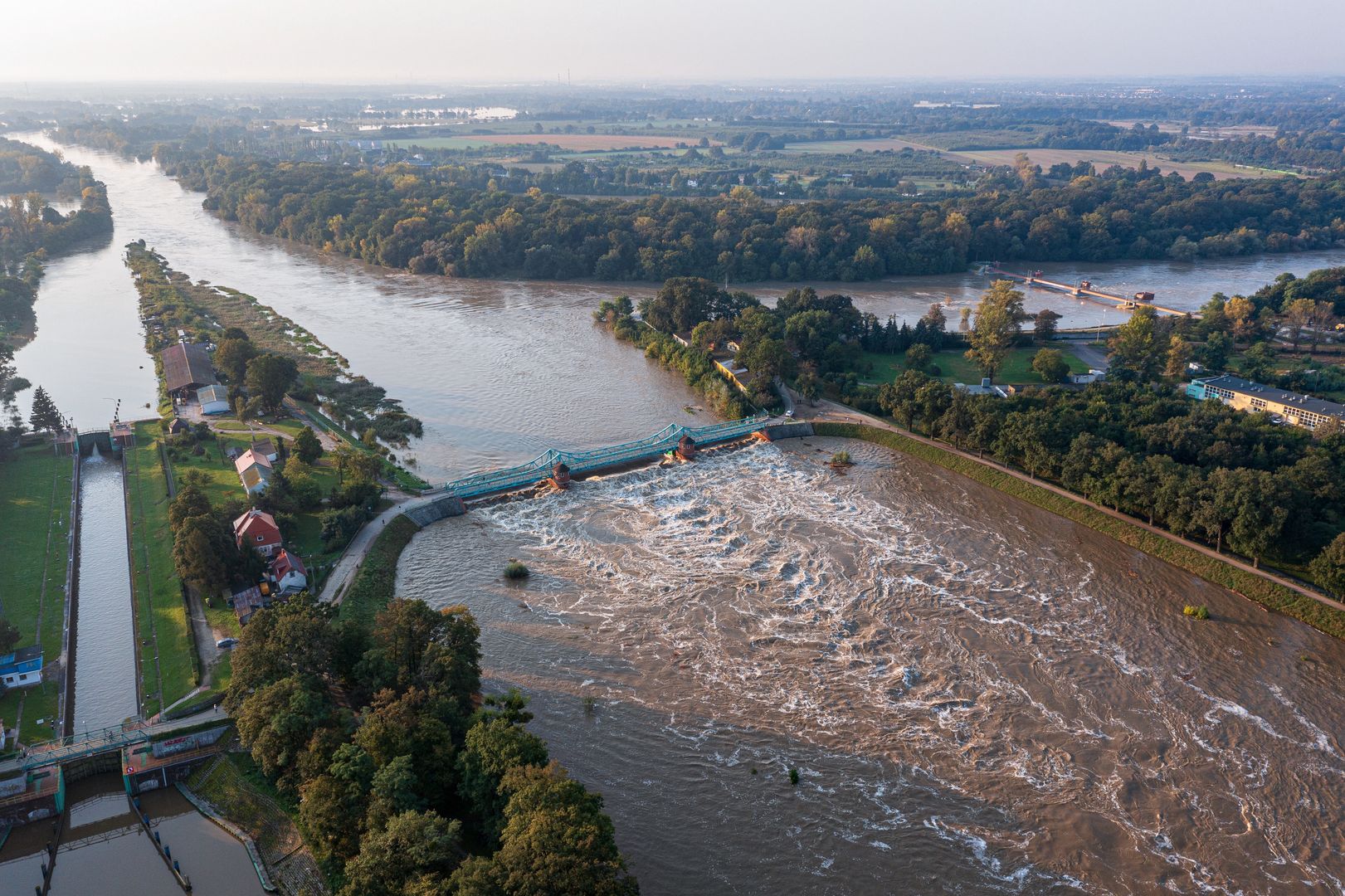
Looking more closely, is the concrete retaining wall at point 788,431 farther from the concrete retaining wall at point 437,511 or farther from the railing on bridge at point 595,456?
the concrete retaining wall at point 437,511

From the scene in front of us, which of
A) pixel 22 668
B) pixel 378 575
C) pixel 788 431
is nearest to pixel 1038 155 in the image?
pixel 788 431

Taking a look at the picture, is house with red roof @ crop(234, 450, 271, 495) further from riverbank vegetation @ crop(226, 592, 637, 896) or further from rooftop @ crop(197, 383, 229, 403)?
riverbank vegetation @ crop(226, 592, 637, 896)

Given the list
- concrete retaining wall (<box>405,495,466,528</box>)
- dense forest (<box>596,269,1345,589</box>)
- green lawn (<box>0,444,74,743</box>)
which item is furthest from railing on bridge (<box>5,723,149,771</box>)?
dense forest (<box>596,269,1345,589</box>)

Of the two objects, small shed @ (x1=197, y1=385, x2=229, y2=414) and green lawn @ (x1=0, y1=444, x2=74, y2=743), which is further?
small shed @ (x1=197, y1=385, x2=229, y2=414)

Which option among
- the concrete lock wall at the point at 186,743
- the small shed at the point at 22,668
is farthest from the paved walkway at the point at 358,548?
the small shed at the point at 22,668

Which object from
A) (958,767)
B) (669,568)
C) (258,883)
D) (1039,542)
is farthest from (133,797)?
(1039,542)

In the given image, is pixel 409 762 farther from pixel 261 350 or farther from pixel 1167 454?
pixel 261 350

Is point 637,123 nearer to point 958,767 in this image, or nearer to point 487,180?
point 487,180
